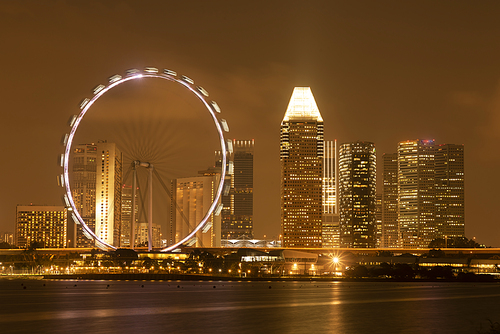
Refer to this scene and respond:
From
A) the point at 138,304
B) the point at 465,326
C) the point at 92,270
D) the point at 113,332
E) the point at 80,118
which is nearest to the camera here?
the point at 113,332

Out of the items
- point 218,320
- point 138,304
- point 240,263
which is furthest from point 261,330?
point 240,263

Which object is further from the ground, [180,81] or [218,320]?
[180,81]

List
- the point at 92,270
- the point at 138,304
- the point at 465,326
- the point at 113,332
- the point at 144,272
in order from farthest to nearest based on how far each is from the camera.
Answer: the point at 92,270 < the point at 144,272 < the point at 138,304 < the point at 465,326 < the point at 113,332

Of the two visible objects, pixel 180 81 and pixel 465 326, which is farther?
pixel 180 81

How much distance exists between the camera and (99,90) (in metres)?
122

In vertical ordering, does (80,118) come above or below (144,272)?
above

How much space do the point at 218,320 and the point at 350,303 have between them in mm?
23614

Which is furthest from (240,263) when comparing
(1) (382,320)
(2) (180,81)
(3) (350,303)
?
(1) (382,320)

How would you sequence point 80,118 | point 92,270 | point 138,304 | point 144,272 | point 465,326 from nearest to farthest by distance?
1. point 465,326
2. point 138,304
3. point 80,118
4. point 144,272
5. point 92,270

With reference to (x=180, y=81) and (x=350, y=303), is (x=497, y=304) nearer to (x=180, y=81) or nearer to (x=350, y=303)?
(x=350, y=303)

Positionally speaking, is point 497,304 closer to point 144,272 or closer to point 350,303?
point 350,303

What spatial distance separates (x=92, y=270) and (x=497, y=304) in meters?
135

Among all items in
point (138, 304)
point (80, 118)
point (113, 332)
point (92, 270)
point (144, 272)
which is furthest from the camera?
point (92, 270)

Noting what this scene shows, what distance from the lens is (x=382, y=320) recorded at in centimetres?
5600
